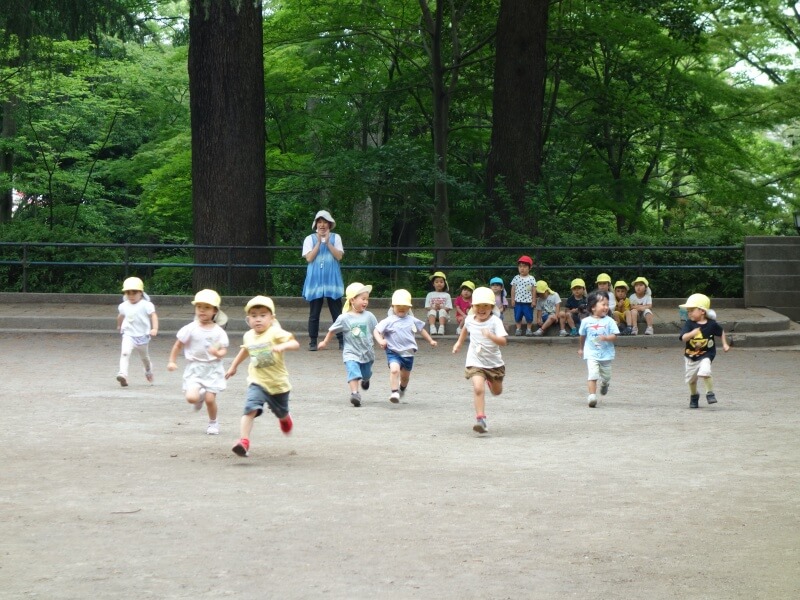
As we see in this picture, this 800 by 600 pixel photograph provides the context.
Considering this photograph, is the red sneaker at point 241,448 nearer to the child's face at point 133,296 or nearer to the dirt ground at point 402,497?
the dirt ground at point 402,497

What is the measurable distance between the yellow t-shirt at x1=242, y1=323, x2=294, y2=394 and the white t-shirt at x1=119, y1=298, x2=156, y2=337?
4.70 m

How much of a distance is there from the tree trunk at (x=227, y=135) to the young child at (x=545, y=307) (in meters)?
5.79

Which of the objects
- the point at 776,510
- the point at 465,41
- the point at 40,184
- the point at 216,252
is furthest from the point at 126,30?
the point at 776,510

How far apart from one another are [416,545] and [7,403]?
707 centimetres

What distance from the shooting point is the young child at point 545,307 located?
19953 mm

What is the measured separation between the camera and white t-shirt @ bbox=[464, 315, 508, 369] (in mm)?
11805

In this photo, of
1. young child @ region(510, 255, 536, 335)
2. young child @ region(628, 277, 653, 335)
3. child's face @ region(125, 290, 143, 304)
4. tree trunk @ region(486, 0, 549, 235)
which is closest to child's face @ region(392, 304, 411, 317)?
child's face @ region(125, 290, 143, 304)

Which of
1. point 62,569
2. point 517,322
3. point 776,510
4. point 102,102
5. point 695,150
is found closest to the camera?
point 62,569

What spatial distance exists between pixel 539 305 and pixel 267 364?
10.6 meters

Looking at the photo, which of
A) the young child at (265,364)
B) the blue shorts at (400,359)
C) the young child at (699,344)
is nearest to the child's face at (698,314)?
the young child at (699,344)

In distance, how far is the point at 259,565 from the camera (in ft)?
21.1

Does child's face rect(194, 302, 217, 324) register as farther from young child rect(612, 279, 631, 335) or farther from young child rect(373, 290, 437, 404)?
young child rect(612, 279, 631, 335)

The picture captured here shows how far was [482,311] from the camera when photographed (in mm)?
11922

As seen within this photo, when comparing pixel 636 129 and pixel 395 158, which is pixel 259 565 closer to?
pixel 395 158
